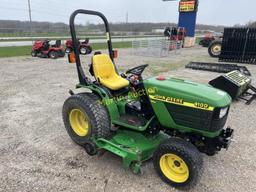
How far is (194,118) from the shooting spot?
2.31 meters

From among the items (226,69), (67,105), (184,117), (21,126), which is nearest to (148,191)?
(184,117)

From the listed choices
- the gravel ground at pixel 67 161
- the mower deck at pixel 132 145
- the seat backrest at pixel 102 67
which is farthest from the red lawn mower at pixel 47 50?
the mower deck at pixel 132 145

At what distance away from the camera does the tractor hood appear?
7.36 ft

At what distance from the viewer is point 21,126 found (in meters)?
3.86

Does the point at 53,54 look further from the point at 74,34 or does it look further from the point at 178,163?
the point at 178,163

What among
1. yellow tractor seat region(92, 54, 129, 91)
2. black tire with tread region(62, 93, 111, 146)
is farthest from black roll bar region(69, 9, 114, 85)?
black tire with tread region(62, 93, 111, 146)

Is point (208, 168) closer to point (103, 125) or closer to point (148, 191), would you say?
point (148, 191)

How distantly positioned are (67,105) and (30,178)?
1.02m

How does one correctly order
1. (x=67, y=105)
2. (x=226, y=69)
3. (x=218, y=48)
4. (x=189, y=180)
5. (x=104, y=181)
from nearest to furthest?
(x=189, y=180) → (x=104, y=181) → (x=67, y=105) → (x=226, y=69) → (x=218, y=48)

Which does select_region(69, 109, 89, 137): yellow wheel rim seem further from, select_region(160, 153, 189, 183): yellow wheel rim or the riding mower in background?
the riding mower in background

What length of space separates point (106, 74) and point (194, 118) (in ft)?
4.74

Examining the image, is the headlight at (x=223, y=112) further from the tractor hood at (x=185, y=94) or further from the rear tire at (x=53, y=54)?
the rear tire at (x=53, y=54)

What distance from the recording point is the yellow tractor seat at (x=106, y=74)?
308 cm

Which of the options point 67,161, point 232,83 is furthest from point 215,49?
point 67,161
